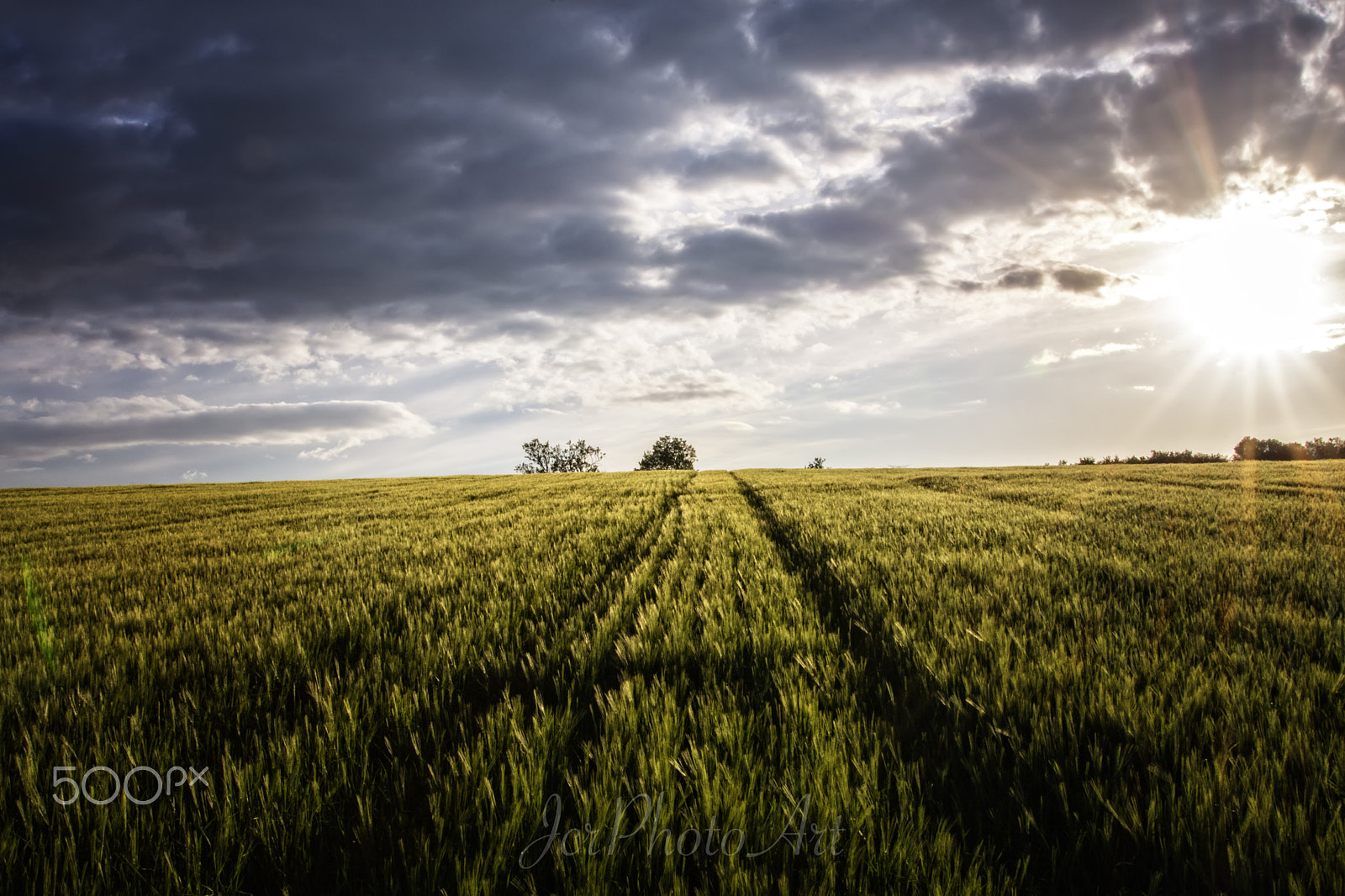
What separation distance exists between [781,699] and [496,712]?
4.24ft

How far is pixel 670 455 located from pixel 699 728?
112 m

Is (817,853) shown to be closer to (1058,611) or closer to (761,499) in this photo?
(1058,611)

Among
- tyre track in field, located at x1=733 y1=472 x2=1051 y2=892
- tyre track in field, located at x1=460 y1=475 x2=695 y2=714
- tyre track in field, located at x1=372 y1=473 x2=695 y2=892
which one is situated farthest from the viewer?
tyre track in field, located at x1=460 y1=475 x2=695 y2=714

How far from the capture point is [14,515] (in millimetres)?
17219

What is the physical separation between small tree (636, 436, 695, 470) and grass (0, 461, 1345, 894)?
109 m

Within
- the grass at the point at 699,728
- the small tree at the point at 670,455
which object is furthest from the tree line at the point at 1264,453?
the small tree at the point at 670,455

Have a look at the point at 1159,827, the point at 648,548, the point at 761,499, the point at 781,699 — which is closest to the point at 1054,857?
the point at 1159,827

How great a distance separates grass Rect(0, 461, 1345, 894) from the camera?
1433mm

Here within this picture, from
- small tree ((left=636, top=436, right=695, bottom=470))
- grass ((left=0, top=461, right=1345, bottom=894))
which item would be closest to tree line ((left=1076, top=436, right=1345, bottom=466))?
grass ((left=0, top=461, right=1345, bottom=894))

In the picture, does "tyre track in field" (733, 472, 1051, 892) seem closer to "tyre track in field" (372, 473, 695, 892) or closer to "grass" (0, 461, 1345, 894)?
"grass" (0, 461, 1345, 894)

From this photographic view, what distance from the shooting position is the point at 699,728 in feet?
7.22

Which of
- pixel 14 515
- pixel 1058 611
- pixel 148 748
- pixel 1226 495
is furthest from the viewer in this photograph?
pixel 14 515

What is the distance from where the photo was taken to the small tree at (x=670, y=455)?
377 ft

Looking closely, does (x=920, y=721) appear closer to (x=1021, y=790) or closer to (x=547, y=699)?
(x=1021, y=790)
